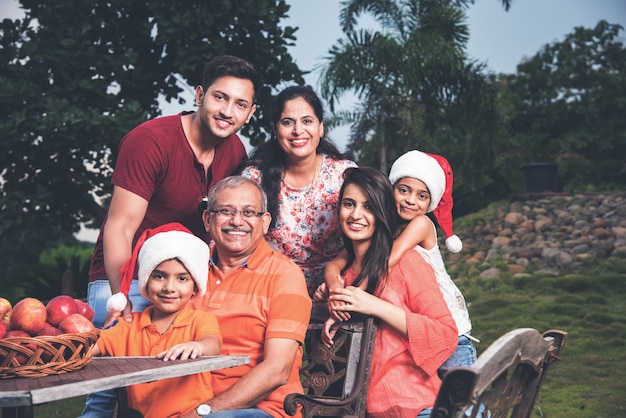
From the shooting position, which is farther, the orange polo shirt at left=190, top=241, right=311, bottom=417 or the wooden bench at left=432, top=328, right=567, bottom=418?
the orange polo shirt at left=190, top=241, right=311, bottom=417

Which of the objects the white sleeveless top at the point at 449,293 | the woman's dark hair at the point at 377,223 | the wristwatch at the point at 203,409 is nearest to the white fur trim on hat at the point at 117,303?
the wristwatch at the point at 203,409

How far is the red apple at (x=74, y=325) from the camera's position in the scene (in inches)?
105

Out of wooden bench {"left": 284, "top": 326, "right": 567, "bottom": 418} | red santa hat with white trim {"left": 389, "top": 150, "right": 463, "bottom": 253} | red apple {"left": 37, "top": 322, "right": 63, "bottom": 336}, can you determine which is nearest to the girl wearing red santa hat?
red santa hat with white trim {"left": 389, "top": 150, "right": 463, "bottom": 253}

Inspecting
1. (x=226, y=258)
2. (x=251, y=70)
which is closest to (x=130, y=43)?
(x=251, y=70)

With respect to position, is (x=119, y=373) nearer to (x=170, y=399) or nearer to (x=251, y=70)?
(x=170, y=399)

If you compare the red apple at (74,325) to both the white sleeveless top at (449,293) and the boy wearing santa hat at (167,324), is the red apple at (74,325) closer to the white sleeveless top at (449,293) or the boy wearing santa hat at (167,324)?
the boy wearing santa hat at (167,324)

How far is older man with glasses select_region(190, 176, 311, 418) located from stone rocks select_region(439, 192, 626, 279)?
35.5 feet

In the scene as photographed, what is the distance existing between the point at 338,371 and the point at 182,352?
1103 millimetres

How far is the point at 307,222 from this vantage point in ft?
13.5

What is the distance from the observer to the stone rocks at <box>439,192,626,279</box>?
1409 centimetres

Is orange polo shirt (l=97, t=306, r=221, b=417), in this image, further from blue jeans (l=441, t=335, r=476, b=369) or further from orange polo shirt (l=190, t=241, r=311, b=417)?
blue jeans (l=441, t=335, r=476, b=369)

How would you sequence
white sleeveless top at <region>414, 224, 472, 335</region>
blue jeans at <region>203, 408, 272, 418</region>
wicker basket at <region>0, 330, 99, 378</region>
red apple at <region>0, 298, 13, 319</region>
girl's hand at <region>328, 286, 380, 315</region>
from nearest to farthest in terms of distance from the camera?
wicker basket at <region>0, 330, 99, 378</region>
red apple at <region>0, 298, 13, 319</region>
blue jeans at <region>203, 408, 272, 418</region>
girl's hand at <region>328, 286, 380, 315</region>
white sleeveless top at <region>414, 224, 472, 335</region>

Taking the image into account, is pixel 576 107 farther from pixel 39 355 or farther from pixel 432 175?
pixel 39 355

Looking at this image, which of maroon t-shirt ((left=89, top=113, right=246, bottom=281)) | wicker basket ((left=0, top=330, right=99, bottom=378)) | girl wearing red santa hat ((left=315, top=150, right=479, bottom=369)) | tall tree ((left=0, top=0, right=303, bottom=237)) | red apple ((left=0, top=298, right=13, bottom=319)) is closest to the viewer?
wicker basket ((left=0, top=330, right=99, bottom=378))
